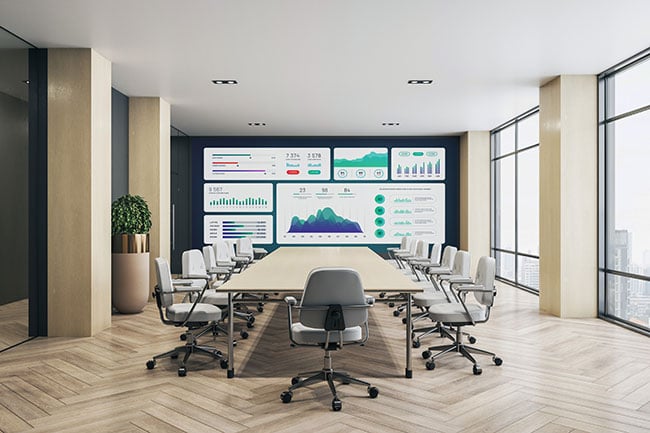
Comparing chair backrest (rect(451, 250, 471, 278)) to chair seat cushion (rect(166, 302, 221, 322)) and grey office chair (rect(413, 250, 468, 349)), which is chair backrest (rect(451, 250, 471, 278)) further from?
chair seat cushion (rect(166, 302, 221, 322))

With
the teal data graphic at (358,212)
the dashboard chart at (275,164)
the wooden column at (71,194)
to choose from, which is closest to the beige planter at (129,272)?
the wooden column at (71,194)

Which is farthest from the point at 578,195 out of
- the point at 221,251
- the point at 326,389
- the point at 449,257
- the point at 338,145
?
the point at 338,145

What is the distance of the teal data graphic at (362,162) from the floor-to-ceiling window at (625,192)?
18.2ft

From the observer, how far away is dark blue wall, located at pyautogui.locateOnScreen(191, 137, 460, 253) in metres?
11.8

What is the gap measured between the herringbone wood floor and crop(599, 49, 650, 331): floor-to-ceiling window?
692 mm

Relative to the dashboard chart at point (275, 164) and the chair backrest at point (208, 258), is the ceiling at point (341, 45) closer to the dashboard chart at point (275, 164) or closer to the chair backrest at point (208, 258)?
the chair backrest at point (208, 258)

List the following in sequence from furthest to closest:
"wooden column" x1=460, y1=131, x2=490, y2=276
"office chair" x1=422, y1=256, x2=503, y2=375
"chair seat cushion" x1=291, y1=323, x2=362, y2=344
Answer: "wooden column" x1=460, y1=131, x2=490, y2=276 → "office chair" x1=422, y1=256, x2=503, y2=375 → "chair seat cushion" x1=291, y1=323, x2=362, y2=344

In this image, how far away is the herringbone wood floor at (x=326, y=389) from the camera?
130 inches

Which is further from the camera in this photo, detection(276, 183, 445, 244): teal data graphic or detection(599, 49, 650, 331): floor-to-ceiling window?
detection(276, 183, 445, 244): teal data graphic

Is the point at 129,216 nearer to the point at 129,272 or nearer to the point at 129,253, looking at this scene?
the point at 129,253

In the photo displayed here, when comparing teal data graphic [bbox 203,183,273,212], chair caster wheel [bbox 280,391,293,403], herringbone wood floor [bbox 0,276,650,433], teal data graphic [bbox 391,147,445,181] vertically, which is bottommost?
herringbone wood floor [bbox 0,276,650,433]

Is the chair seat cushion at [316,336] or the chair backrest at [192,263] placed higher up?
the chair backrest at [192,263]

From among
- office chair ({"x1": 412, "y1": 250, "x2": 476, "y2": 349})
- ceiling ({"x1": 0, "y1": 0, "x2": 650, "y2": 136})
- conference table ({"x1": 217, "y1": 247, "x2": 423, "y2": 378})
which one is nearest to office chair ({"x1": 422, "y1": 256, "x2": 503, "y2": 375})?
office chair ({"x1": 412, "y1": 250, "x2": 476, "y2": 349})

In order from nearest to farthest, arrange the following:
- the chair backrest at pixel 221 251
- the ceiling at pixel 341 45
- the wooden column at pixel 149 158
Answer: the ceiling at pixel 341 45, the chair backrest at pixel 221 251, the wooden column at pixel 149 158
